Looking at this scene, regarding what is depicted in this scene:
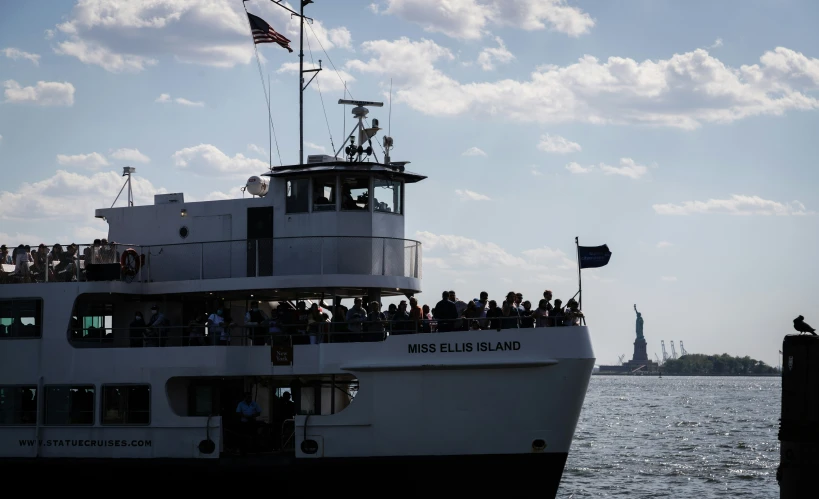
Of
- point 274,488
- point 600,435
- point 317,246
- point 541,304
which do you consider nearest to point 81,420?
point 274,488

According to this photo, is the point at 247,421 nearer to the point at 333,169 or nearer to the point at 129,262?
the point at 129,262

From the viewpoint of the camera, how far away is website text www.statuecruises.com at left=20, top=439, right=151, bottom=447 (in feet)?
73.2

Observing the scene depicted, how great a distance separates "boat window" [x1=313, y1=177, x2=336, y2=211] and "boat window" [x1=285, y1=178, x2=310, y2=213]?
0.18 m

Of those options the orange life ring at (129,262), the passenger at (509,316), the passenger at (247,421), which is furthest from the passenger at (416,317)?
the orange life ring at (129,262)

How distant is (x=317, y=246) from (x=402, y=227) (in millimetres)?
2039

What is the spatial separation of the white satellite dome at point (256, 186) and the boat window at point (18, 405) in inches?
231

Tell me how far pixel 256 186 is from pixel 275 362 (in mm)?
4229

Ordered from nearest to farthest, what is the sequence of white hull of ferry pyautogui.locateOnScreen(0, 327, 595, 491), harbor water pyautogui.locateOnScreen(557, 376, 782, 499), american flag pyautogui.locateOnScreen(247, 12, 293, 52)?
white hull of ferry pyautogui.locateOnScreen(0, 327, 595, 491), american flag pyautogui.locateOnScreen(247, 12, 293, 52), harbor water pyautogui.locateOnScreen(557, 376, 782, 499)

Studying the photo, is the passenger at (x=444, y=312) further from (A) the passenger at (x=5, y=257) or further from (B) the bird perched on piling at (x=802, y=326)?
(A) the passenger at (x=5, y=257)

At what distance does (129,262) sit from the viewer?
23.8 m

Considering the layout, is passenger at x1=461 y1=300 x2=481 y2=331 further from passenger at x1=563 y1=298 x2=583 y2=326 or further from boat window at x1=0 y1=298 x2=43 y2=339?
boat window at x1=0 y1=298 x2=43 y2=339

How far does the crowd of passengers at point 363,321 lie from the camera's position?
21.2 m

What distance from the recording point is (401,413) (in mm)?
20938

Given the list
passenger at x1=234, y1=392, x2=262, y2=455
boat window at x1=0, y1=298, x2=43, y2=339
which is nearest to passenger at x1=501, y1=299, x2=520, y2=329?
passenger at x1=234, y1=392, x2=262, y2=455
